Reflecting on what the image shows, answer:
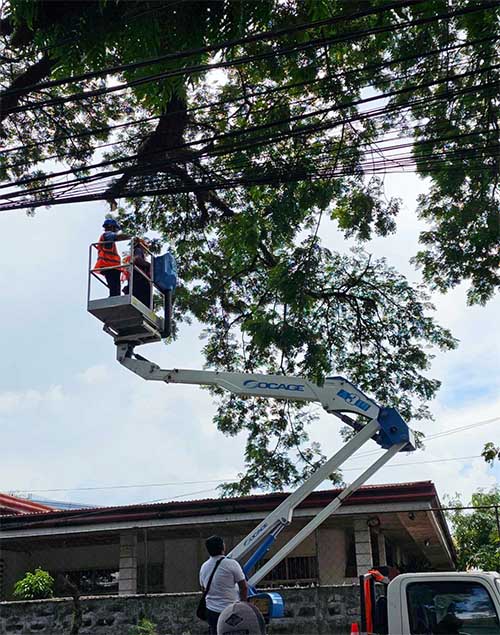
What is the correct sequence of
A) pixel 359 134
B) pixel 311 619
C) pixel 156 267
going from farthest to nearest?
1. pixel 311 619
2. pixel 359 134
3. pixel 156 267

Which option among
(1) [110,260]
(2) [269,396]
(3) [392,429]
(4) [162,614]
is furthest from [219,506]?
(1) [110,260]

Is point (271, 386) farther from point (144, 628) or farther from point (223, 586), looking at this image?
point (144, 628)

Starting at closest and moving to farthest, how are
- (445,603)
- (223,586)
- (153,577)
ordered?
(445,603)
(223,586)
(153,577)

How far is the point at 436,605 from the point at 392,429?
14.9 ft

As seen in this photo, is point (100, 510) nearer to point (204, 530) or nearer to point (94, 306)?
point (204, 530)

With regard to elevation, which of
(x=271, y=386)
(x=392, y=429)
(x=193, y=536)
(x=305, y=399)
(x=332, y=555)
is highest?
(x=271, y=386)

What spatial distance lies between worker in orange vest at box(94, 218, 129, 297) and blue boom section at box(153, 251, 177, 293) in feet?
2.08

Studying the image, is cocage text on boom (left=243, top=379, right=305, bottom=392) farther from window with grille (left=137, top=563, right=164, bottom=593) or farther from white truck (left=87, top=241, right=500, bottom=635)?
window with grille (left=137, top=563, right=164, bottom=593)

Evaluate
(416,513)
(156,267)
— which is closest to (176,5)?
(156,267)

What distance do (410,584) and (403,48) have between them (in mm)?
7295

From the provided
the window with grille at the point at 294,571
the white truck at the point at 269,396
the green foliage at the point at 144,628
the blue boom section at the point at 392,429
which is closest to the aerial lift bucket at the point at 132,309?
the white truck at the point at 269,396

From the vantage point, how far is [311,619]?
→ 45.6 ft

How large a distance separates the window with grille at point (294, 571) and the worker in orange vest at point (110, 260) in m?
9.12

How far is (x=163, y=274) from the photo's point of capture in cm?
1220
